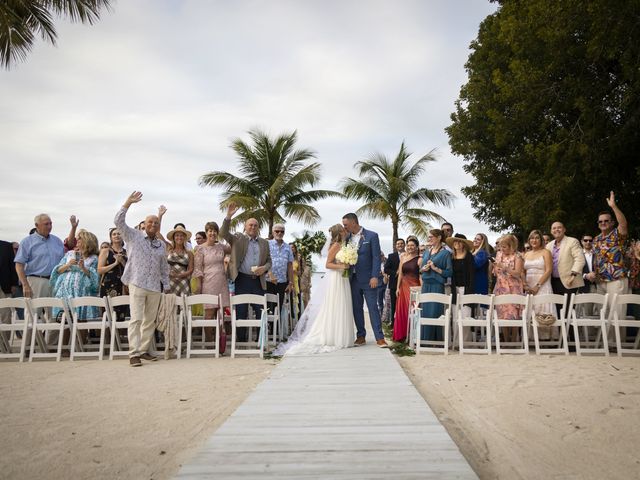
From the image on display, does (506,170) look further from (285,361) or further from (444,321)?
(285,361)

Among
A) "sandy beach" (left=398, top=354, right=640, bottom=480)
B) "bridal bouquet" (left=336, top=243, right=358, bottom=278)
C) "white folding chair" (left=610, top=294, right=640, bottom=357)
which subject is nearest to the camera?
"sandy beach" (left=398, top=354, right=640, bottom=480)

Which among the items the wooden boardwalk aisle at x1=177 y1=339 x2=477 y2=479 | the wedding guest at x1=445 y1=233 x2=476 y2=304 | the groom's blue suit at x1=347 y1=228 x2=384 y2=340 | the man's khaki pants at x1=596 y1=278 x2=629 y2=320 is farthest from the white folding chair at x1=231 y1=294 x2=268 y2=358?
the man's khaki pants at x1=596 y1=278 x2=629 y2=320

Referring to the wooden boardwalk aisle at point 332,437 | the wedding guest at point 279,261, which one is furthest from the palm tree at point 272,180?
the wooden boardwalk aisle at point 332,437

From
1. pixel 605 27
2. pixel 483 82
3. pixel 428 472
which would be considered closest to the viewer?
pixel 428 472

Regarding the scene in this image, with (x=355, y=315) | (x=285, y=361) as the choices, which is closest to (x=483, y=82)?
(x=355, y=315)

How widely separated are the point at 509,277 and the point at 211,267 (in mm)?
5531

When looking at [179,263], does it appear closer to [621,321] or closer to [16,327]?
[16,327]

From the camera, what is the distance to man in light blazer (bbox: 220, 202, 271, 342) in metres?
9.46

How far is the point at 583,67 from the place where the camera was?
539 inches

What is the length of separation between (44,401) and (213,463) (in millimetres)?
3151

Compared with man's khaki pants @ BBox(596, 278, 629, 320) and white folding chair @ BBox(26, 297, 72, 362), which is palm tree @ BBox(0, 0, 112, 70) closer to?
white folding chair @ BBox(26, 297, 72, 362)

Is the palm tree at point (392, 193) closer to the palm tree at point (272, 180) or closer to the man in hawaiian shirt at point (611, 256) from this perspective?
the palm tree at point (272, 180)

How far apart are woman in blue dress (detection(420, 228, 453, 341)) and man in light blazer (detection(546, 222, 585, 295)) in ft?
6.24

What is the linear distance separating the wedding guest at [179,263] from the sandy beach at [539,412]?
4.15m
